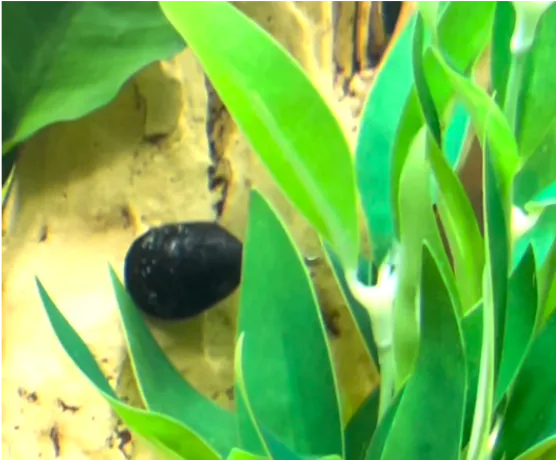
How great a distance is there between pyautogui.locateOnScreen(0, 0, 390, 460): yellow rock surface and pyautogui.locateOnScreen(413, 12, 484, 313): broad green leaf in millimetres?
159

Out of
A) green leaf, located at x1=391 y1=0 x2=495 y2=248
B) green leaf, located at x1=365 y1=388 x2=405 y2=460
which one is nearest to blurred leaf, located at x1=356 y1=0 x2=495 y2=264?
green leaf, located at x1=391 y1=0 x2=495 y2=248

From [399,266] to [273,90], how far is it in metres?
0.13

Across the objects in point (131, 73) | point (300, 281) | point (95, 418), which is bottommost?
point (95, 418)

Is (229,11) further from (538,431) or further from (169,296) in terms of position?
(538,431)

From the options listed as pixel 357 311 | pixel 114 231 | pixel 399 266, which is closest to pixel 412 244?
pixel 399 266

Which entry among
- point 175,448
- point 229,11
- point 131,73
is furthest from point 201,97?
point 175,448

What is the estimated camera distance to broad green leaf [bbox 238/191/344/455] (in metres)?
0.45

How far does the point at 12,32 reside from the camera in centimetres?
53

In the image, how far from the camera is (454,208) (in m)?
0.45

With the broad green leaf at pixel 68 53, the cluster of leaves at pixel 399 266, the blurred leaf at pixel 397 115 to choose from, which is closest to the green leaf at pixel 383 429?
the cluster of leaves at pixel 399 266

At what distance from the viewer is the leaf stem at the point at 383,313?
1.46ft

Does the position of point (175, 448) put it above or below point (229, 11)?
below

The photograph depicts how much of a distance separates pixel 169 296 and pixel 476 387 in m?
0.23

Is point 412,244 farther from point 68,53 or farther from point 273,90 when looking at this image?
point 68,53
